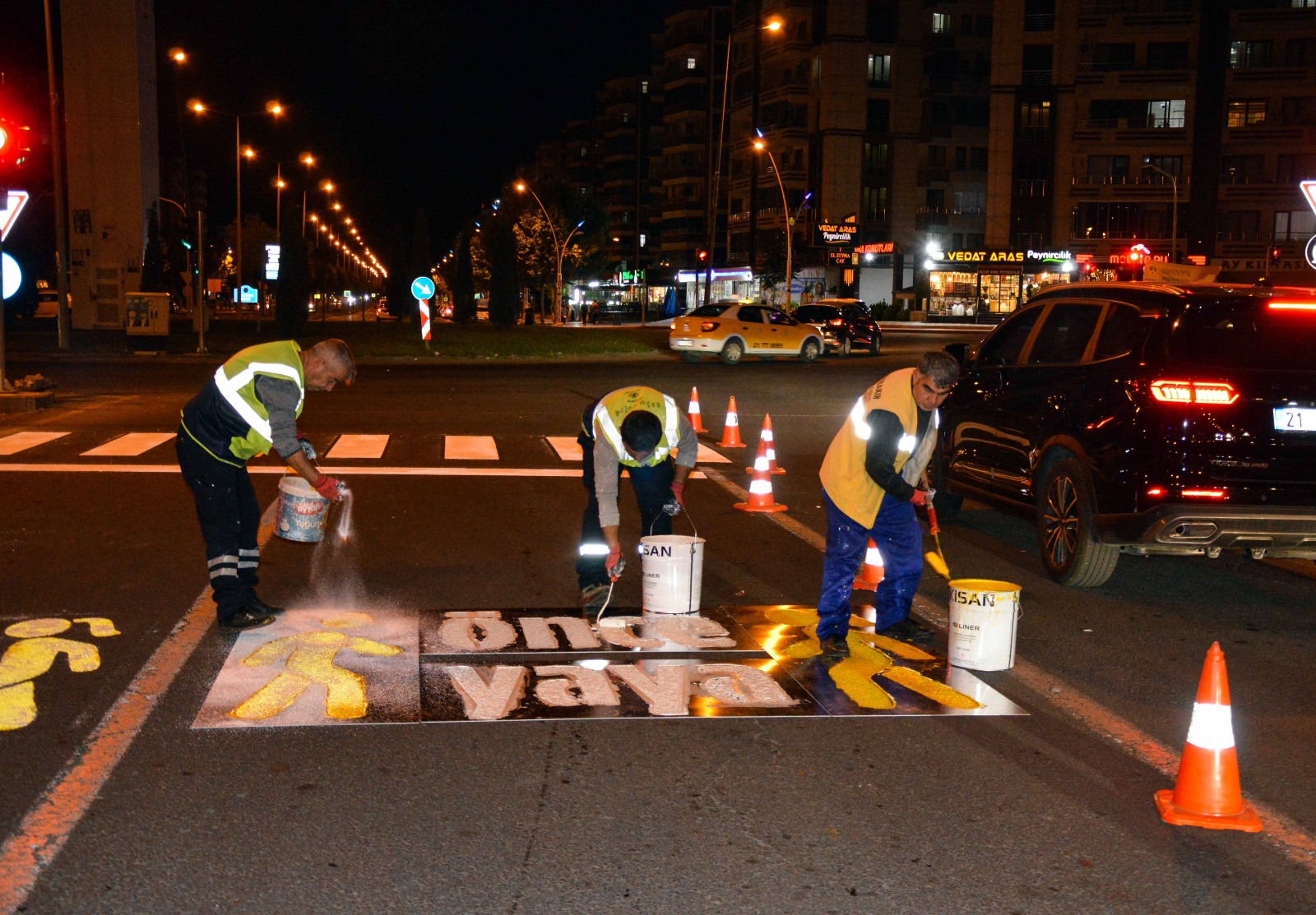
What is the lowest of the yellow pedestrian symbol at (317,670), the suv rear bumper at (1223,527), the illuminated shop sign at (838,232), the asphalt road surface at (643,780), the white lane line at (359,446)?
the asphalt road surface at (643,780)

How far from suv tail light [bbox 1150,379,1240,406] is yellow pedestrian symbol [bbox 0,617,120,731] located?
19.4ft

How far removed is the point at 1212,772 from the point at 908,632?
8.37 feet

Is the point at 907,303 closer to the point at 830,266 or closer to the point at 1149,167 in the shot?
the point at 830,266

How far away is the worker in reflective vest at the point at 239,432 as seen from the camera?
272 inches

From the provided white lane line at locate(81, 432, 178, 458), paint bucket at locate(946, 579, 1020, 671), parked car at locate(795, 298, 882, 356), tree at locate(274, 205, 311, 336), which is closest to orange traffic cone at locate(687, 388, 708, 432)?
white lane line at locate(81, 432, 178, 458)

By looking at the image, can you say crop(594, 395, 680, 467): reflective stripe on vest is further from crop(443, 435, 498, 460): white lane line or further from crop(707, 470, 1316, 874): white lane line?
crop(443, 435, 498, 460): white lane line

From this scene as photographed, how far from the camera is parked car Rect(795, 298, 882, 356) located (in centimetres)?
4006

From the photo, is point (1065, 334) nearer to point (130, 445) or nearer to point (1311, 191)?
point (1311, 191)

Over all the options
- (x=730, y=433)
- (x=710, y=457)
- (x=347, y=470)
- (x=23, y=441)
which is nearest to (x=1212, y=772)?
(x=347, y=470)

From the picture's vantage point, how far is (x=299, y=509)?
288 inches

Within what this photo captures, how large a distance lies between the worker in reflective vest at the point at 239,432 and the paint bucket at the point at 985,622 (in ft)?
11.0

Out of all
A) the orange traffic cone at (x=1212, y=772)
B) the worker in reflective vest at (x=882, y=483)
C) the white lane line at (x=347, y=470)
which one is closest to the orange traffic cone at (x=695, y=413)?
the white lane line at (x=347, y=470)

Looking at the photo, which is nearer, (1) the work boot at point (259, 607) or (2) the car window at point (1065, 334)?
(1) the work boot at point (259, 607)

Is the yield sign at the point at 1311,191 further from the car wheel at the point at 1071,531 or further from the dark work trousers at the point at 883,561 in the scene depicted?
the dark work trousers at the point at 883,561
